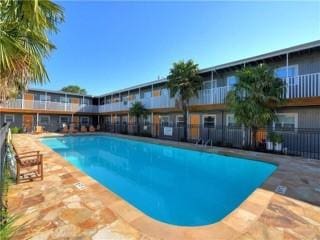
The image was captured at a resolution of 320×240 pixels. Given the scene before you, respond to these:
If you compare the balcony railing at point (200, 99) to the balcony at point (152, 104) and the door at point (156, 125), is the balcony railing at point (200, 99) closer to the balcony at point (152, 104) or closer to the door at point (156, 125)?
the balcony at point (152, 104)

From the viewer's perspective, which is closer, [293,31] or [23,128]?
[293,31]

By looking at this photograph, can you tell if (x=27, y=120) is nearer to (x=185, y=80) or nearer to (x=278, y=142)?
(x=185, y=80)

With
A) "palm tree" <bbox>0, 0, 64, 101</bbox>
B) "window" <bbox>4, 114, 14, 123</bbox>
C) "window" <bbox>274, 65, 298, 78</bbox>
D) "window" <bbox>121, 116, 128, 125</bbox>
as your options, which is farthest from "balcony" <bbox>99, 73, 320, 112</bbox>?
"window" <bbox>4, 114, 14, 123</bbox>

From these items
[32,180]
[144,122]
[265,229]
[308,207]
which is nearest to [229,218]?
[265,229]

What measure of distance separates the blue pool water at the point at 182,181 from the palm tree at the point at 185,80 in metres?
4.71

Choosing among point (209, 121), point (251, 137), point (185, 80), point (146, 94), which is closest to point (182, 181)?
point (251, 137)

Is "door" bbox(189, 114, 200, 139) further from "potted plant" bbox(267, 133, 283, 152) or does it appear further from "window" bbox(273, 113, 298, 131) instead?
"potted plant" bbox(267, 133, 283, 152)

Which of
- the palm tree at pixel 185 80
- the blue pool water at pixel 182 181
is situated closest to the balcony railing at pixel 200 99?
the palm tree at pixel 185 80

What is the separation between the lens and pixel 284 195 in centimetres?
461

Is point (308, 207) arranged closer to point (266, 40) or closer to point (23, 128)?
point (266, 40)

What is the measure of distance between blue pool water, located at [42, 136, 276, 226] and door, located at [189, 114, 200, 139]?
4794 millimetres

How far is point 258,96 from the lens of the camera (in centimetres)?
1003

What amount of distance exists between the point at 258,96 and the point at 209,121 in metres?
6.14

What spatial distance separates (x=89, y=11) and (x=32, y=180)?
31.7ft
